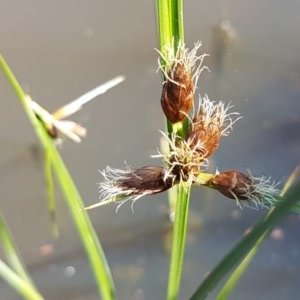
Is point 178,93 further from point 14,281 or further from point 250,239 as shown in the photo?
point 14,281

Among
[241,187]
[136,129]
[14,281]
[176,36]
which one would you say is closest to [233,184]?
[241,187]

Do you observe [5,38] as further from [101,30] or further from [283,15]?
[283,15]

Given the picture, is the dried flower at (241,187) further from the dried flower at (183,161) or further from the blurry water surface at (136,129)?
the blurry water surface at (136,129)

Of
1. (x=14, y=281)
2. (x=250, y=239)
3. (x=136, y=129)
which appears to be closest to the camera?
(x=250, y=239)

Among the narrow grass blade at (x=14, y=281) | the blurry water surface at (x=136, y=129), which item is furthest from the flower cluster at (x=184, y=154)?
the blurry water surface at (x=136, y=129)

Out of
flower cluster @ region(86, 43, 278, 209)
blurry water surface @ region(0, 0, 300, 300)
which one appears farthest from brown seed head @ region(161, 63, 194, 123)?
blurry water surface @ region(0, 0, 300, 300)

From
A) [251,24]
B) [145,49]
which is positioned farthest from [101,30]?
[251,24]

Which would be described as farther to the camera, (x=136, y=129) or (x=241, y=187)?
(x=136, y=129)
